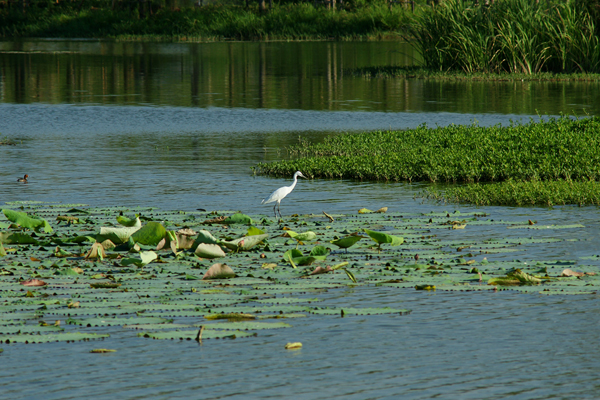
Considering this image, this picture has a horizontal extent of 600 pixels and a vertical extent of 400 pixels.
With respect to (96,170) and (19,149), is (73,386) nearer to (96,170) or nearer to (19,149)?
(96,170)

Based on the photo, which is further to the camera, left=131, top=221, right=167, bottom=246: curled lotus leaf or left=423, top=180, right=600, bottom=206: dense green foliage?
left=423, top=180, right=600, bottom=206: dense green foliage

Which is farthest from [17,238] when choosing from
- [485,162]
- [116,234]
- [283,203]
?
[485,162]

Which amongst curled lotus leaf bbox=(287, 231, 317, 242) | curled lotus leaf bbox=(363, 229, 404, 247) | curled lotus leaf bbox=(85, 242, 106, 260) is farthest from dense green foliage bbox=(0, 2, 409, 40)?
curled lotus leaf bbox=(85, 242, 106, 260)

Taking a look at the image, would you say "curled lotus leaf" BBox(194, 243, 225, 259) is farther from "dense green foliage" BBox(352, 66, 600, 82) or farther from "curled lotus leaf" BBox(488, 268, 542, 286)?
"dense green foliage" BBox(352, 66, 600, 82)

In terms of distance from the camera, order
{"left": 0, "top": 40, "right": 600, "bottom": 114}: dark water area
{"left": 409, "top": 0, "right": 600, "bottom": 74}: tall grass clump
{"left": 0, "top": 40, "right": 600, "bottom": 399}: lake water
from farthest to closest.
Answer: {"left": 409, "top": 0, "right": 600, "bottom": 74}: tall grass clump, {"left": 0, "top": 40, "right": 600, "bottom": 114}: dark water area, {"left": 0, "top": 40, "right": 600, "bottom": 399}: lake water

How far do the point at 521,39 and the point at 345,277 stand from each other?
1194 inches

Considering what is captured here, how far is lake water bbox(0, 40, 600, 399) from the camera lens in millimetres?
6156

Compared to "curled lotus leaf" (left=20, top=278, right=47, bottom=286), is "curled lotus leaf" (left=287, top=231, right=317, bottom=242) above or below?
above

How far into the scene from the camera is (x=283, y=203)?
14.8 m

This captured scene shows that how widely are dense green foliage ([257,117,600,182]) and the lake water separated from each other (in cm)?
61

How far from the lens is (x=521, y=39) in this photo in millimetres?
36656

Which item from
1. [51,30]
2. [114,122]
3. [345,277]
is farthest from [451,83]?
[51,30]

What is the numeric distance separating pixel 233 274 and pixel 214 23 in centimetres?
7580

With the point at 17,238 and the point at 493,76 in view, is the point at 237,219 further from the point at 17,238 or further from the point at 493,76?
the point at 493,76
